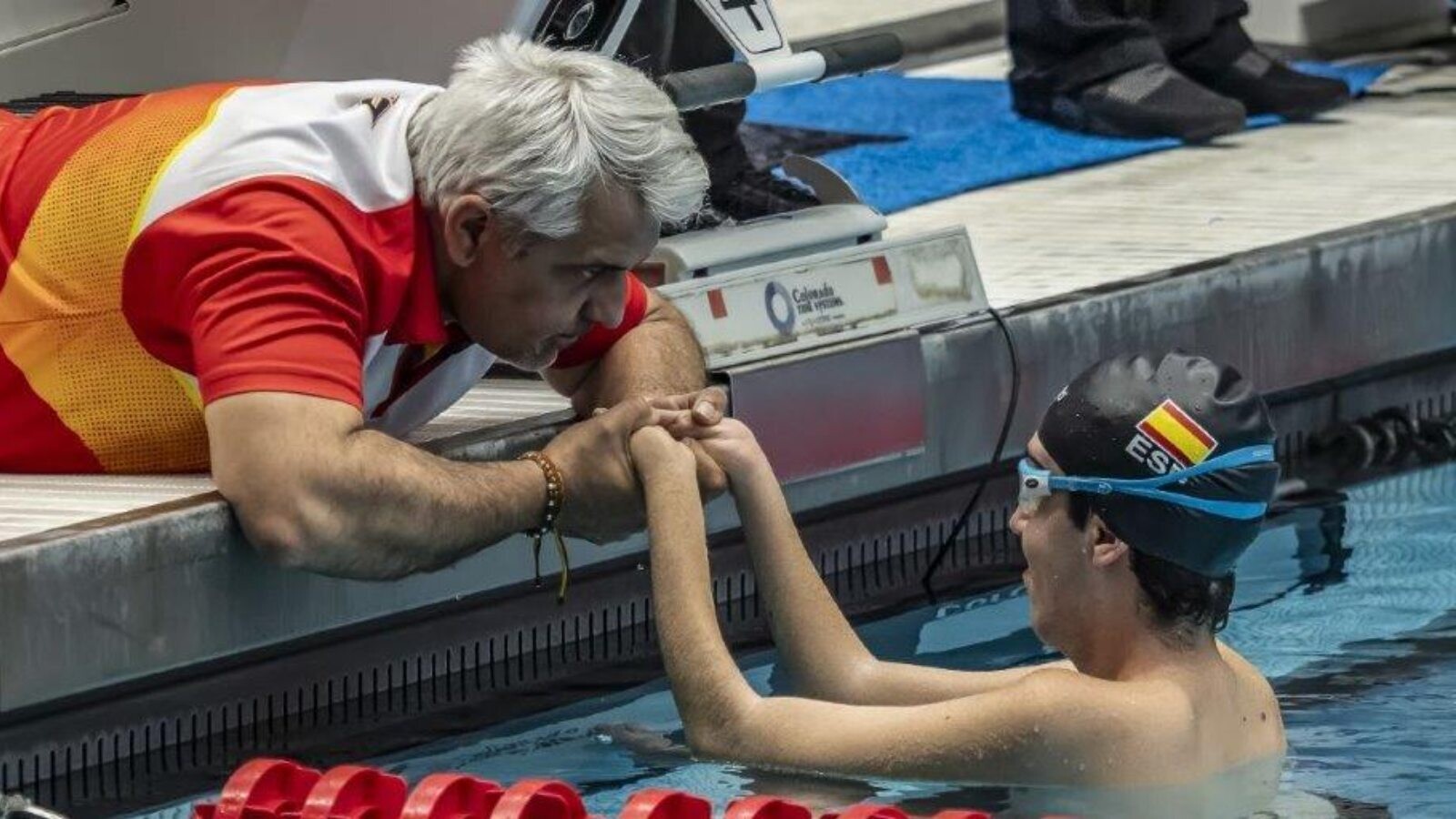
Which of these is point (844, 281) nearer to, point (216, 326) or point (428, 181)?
point (428, 181)

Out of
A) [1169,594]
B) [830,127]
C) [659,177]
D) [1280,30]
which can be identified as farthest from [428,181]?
[1280,30]

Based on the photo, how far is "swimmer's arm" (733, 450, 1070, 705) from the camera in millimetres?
3691

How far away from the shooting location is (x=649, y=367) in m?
4.18

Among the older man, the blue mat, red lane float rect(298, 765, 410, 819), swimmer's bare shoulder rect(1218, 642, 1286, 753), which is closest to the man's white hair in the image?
the older man

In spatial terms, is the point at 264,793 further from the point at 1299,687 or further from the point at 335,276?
the point at 1299,687

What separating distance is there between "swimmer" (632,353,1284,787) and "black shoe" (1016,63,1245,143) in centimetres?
389

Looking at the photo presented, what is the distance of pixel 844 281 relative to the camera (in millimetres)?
4879

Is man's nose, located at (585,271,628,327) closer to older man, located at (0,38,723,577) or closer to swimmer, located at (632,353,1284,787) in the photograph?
older man, located at (0,38,723,577)

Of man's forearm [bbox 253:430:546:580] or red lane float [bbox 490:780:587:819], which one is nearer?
red lane float [bbox 490:780:587:819]

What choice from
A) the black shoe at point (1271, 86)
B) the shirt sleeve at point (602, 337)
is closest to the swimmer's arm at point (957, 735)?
the shirt sleeve at point (602, 337)

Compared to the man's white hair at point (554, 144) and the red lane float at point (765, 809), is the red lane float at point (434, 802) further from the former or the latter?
the man's white hair at point (554, 144)

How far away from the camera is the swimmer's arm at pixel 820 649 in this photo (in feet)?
12.1

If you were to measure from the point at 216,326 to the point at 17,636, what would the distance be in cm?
52

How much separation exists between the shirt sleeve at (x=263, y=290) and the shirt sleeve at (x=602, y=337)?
0.49 meters
